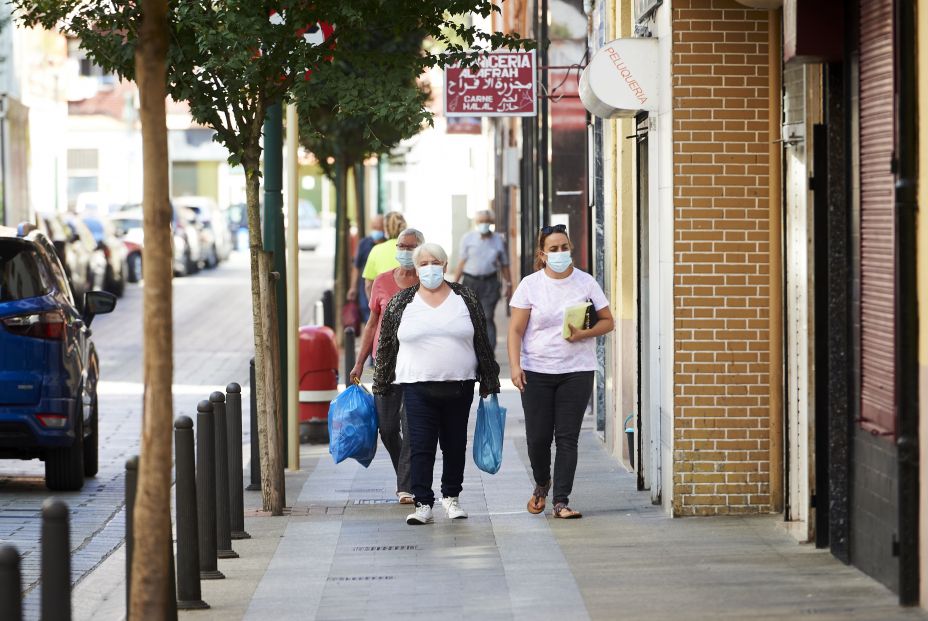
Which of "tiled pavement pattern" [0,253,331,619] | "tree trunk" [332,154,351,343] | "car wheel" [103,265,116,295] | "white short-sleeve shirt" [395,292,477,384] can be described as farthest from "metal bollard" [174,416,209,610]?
"car wheel" [103,265,116,295]

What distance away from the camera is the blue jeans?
32.9 ft

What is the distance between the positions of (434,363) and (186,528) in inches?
102

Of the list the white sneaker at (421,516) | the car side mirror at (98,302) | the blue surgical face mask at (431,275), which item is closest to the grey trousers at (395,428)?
the white sneaker at (421,516)

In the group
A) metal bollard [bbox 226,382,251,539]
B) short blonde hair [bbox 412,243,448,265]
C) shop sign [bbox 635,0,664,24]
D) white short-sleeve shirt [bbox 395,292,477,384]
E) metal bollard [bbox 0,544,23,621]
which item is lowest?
metal bollard [bbox 226,382,251,539]

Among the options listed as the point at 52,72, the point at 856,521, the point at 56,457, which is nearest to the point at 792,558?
the point at 856,521

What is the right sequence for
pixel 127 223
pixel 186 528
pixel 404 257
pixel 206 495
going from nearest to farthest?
1. pixel 186 528
2. pixel 206 495
3. pixel 404 257
4. pixel 127 223

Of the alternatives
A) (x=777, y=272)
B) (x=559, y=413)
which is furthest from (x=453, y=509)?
(x=777, y=272)

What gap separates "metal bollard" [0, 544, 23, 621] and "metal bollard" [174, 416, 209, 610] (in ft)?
8.67

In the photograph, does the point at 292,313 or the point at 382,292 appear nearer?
the point at 382,292

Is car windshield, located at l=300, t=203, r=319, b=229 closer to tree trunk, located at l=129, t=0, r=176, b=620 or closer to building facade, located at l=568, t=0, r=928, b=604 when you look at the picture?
building facade, located at l=568, t=0, r=928, b=604

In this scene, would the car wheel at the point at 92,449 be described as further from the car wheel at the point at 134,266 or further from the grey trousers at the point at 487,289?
the car wheel at the point at 134,266

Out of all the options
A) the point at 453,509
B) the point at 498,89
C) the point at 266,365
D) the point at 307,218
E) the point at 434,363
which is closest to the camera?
the point at 434,363

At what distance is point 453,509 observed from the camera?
10.3m

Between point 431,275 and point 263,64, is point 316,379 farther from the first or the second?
point 431,275
